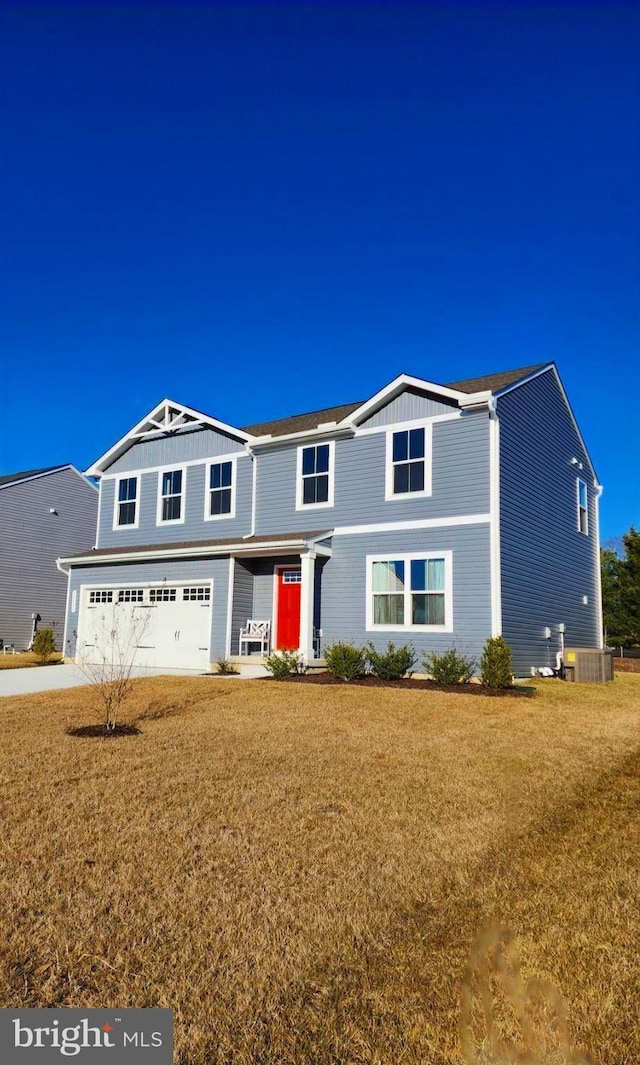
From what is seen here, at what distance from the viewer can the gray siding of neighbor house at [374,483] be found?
14.8 metres

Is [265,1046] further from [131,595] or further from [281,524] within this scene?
[131,595]

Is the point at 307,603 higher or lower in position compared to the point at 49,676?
higher

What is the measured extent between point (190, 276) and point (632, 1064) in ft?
69.7

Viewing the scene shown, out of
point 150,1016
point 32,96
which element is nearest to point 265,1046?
point 150,1016

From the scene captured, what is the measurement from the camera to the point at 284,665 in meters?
14.6

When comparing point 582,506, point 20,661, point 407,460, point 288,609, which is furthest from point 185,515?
point 582,506

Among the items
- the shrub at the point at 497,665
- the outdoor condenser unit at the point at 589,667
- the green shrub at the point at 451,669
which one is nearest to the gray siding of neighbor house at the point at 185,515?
the green shrub at the point at 451,669

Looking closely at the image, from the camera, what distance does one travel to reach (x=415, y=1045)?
7.58 ft

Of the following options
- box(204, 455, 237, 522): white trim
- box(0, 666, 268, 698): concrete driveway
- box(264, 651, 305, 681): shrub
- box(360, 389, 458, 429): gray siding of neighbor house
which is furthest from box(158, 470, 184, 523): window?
Result: box(360, 389, 458, 429): gray siding of neighbor house

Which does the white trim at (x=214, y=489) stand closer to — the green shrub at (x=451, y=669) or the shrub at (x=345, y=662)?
the shrub at (x=345, y=662)

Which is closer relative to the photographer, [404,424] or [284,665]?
[284,665]

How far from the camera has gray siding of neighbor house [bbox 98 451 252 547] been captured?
18.9 meters

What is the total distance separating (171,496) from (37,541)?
34.7 ft

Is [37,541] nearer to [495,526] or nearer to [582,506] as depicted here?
[495,526]
